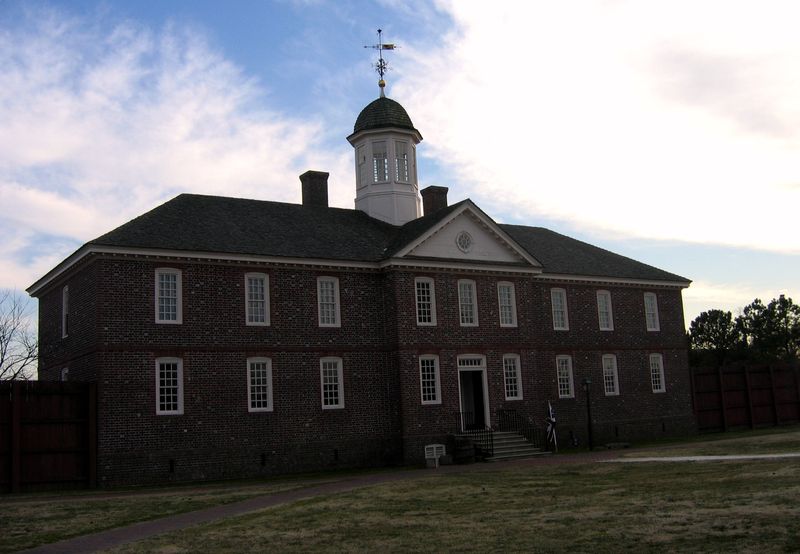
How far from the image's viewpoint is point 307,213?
32.9 metres

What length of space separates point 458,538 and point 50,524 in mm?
8249

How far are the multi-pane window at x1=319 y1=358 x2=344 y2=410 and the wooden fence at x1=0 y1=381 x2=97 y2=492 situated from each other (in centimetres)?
733

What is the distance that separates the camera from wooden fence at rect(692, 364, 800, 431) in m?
39.4

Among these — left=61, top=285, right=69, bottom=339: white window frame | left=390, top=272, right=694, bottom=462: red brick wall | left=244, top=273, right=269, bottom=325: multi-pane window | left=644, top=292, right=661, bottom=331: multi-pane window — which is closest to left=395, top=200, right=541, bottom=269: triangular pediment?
left=390, top=272, right=694, bottom=462: red brick wall

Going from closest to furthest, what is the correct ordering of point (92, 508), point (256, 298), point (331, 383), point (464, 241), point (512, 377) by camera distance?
1. point (92, 508)
2. point (256, 298)
3. point (331, 383)
4. point (464, 241)
5. point (512, 377)

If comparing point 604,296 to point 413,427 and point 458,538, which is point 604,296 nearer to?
point 413,427

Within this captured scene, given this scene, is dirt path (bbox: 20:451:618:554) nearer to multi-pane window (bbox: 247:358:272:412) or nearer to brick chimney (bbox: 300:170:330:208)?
multi-pane window (bbox: 247:358:272:412)

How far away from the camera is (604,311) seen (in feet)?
122

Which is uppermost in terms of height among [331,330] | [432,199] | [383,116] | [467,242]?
[383,116]

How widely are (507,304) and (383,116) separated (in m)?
9.46

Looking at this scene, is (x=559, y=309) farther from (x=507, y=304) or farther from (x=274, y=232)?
(x=274, y=232)

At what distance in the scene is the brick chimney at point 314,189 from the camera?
1362 inches

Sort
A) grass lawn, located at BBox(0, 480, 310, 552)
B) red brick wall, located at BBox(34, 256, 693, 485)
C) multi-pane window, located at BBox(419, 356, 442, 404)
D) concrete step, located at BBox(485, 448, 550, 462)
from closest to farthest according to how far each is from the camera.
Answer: grass lawn, located at BBox(0, 480, 310, 552), red brick wall, located at BBox(34, 256, 693, 485), concrete step, located at BBox(485, 448, 550, 462), multi-pane window, located at BBox(419, 356, 442, 404)

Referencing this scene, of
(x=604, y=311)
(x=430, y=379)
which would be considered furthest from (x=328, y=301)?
(x=604, y=311)
